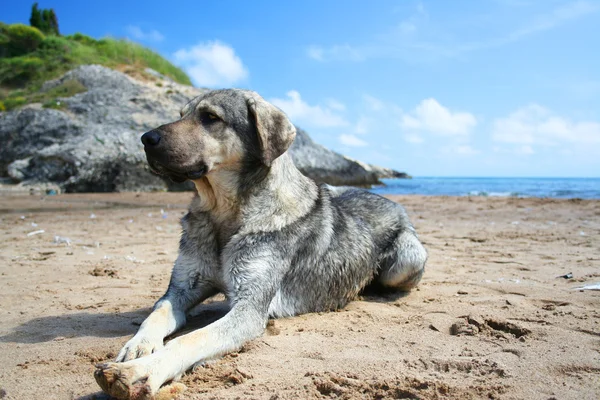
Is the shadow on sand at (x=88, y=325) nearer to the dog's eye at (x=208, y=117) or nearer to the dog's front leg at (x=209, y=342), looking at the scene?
the dog's front leg at (x=209, y=342)

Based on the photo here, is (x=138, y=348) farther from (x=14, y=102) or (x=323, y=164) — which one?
(x=14, y=102)

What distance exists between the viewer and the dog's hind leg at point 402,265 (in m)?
5.31

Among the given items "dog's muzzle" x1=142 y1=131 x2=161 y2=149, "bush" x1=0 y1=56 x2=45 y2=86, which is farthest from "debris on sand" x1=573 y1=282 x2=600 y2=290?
"bush" x1=0 y1=56 x2=45 y2=86

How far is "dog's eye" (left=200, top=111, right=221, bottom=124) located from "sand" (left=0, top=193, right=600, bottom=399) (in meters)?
1.74

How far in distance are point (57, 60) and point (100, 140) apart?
16157 millimetres

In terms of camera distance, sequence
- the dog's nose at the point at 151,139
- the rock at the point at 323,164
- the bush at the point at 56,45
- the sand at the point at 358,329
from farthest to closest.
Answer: the bush at the point at 56,45 < the rock at the point at 323,164 < the dog's nose at the point at 151,139 < the sand at the point at 358,329

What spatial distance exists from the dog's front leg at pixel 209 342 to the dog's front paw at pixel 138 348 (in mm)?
199

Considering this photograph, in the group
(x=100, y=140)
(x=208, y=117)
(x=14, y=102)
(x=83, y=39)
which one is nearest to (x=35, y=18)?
(x=83, y=39)

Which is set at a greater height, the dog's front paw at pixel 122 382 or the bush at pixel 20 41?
the bush at pixel 20 41

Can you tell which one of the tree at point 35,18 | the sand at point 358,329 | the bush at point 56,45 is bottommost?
the sand at point 358,329

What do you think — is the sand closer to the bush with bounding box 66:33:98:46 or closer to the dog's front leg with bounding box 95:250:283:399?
the dog's front leg with bounding box 95:250:283:399

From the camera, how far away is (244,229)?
4.12 m

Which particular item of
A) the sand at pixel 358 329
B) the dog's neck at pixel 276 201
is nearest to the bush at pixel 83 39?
the sand at pixel 358 329

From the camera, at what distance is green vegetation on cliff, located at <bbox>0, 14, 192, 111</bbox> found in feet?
105
